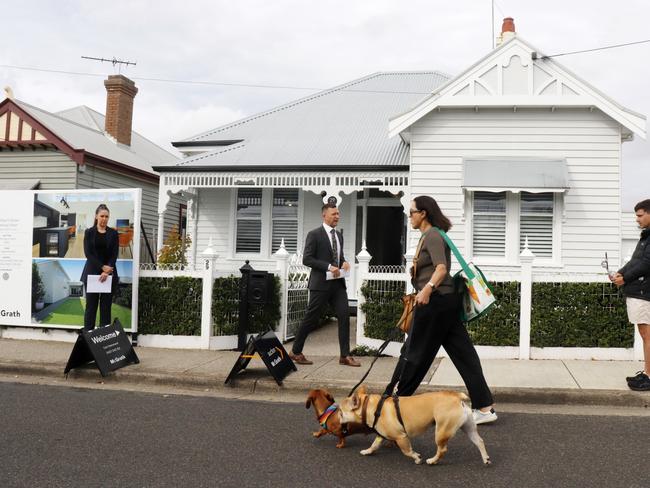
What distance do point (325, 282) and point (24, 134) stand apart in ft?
38.1

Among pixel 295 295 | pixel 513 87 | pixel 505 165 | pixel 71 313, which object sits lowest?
pixel 71 313

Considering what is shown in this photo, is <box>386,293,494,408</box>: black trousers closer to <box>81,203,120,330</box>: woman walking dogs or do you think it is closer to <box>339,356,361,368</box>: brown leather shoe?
<box>339,356,361,368</box>: brown leather shoe

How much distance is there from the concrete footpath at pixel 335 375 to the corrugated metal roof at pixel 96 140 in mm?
8697

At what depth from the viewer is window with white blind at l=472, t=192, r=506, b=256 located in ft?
39.8

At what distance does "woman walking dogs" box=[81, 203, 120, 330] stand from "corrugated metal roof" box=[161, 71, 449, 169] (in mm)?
5109

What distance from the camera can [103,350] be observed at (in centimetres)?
746

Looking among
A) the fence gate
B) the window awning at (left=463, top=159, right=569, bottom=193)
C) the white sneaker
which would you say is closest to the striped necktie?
the fence gate

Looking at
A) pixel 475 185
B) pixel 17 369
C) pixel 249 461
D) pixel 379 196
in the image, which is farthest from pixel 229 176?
pixel 249 461

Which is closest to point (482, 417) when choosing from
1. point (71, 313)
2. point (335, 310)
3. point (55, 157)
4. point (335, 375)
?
point (335, 375)

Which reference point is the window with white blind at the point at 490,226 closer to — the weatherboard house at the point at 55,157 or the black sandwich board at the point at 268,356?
the black sandwich board at the point at 268,356

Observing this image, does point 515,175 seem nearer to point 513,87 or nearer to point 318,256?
point 513,87

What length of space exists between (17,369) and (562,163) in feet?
32.2

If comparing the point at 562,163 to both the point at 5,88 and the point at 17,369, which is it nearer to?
the point at 17,369

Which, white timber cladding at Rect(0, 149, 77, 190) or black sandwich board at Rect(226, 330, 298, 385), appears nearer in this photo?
black sandwich board at Rect(226, 330, 298, 385)
